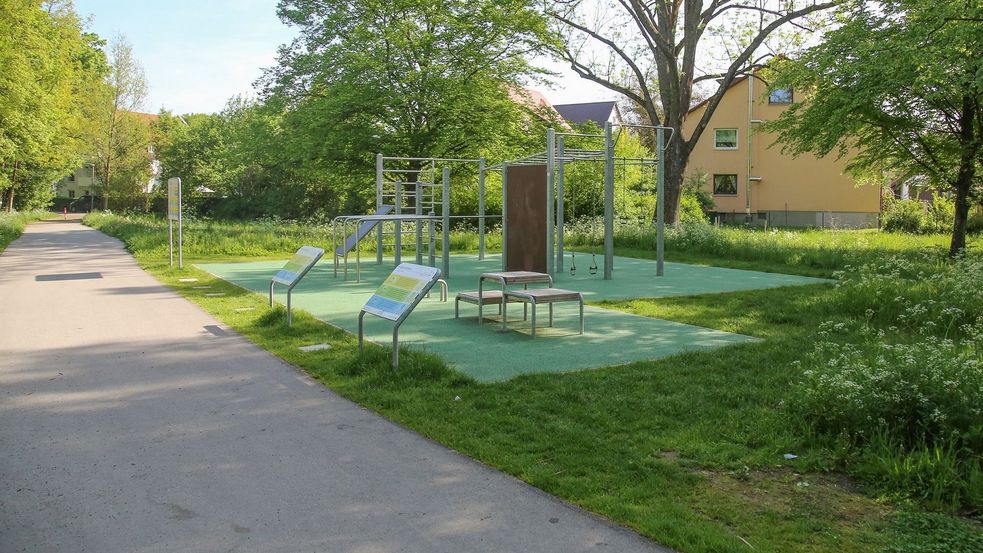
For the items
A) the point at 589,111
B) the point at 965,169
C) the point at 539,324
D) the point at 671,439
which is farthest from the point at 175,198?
the point at 589,111

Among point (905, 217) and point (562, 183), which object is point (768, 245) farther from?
point (905, 217)

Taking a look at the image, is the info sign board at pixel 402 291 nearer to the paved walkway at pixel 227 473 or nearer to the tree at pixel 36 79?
the paved walkway at pixel 227 473

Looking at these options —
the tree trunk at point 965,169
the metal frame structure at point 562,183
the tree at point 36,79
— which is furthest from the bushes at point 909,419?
→ the tree at point 36,79

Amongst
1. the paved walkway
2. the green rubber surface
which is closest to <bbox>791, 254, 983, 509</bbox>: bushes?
the paved walkway

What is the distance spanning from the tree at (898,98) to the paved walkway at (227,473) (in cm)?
1412

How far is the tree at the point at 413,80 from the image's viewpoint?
26266 mm

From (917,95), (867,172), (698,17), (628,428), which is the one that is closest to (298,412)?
(628,428)

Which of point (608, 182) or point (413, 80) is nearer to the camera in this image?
point (608, 182)

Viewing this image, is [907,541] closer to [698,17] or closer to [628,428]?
[628,428]

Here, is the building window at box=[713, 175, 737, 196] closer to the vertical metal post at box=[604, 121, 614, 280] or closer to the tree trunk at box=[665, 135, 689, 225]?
the tree trunk at box=[665, 135, 689, 225]

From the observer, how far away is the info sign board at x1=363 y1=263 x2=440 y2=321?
6.81 m

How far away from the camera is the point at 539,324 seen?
385 inches

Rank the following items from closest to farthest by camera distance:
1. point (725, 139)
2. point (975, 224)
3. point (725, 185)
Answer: point (975, 224) < point (725, 139) < point (725, 185)

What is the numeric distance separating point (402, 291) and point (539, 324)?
2982 mm
